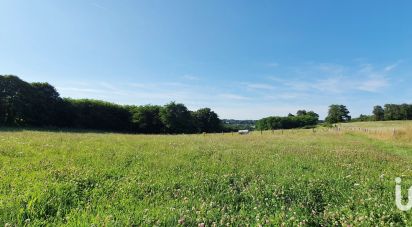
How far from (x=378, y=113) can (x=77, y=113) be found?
14256 centimetres

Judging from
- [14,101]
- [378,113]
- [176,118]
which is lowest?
[176,118]

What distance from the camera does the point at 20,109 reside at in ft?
183

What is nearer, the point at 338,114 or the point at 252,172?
the point at 252,172

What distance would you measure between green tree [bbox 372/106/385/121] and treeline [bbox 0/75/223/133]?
99168 millimetres

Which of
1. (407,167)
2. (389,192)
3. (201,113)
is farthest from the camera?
(201,113)

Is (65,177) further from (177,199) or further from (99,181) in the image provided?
(177,199)

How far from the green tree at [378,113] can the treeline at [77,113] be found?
3904 inches

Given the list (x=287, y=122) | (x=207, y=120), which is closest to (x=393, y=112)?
(x=287, y=122)

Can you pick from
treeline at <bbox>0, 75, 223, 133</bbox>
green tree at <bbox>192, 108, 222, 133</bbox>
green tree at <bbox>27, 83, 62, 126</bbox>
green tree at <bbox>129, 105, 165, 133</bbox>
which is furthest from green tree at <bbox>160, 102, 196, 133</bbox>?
green tree at <bbox>27, 83, 62, 126</bbox>

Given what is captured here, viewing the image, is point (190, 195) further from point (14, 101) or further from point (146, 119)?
point (146, 119)

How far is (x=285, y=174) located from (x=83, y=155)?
862 centimetres

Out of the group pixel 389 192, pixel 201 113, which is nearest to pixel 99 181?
pixel 389 192

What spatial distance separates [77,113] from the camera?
6588cm

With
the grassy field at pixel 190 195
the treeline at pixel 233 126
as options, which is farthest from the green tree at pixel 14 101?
the treeline at pixel 233 126
